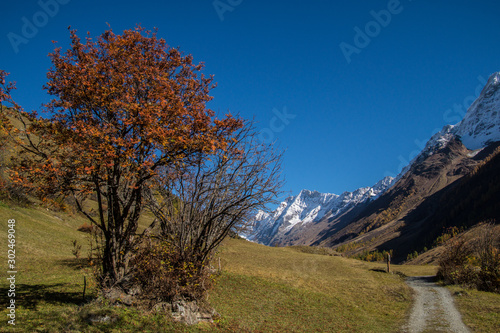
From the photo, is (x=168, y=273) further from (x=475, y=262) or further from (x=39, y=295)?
(x=475, y=262)

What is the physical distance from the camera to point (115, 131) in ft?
33.3

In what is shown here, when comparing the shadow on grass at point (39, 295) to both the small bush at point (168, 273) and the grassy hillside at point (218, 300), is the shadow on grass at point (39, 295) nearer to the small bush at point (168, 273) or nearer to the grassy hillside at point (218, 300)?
the grassy hillside at point (218, 300)

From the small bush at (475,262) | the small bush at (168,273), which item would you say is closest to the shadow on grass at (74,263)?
the small bush at (168,273)

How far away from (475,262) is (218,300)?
33149 mm

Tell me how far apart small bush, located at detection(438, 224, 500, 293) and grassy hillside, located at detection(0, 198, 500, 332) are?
659 centimetres

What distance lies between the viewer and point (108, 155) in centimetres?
966

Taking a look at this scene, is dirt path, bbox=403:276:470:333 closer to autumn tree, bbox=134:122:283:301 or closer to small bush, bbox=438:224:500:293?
small bush, bbox=438:224:500:293

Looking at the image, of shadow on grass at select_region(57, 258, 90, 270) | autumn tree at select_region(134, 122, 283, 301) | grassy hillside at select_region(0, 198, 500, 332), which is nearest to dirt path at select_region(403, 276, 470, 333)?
grassy hillside at select_region(0, 198, 500, 332)

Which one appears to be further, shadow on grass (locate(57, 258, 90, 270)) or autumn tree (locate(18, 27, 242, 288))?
shadow on grass (locate(57, 258, 90, 270))

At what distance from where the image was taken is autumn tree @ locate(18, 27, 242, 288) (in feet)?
32.9

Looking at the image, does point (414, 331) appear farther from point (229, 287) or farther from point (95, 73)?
point (95, 73)

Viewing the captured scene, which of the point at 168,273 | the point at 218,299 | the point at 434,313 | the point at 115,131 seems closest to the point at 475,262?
the point at 434,313

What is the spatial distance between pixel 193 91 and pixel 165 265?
7862 millimetres

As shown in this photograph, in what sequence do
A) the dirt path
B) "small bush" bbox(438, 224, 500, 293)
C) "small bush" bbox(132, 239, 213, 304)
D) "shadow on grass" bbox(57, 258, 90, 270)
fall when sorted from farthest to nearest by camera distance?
1. "small bush" bbox(438, 224, 500, 293)
2. "shadow on grass" bbox(57, 258, 90, 270)
3. the dirt path
4. "small bush" bbox(132, 239, 213, 304)
